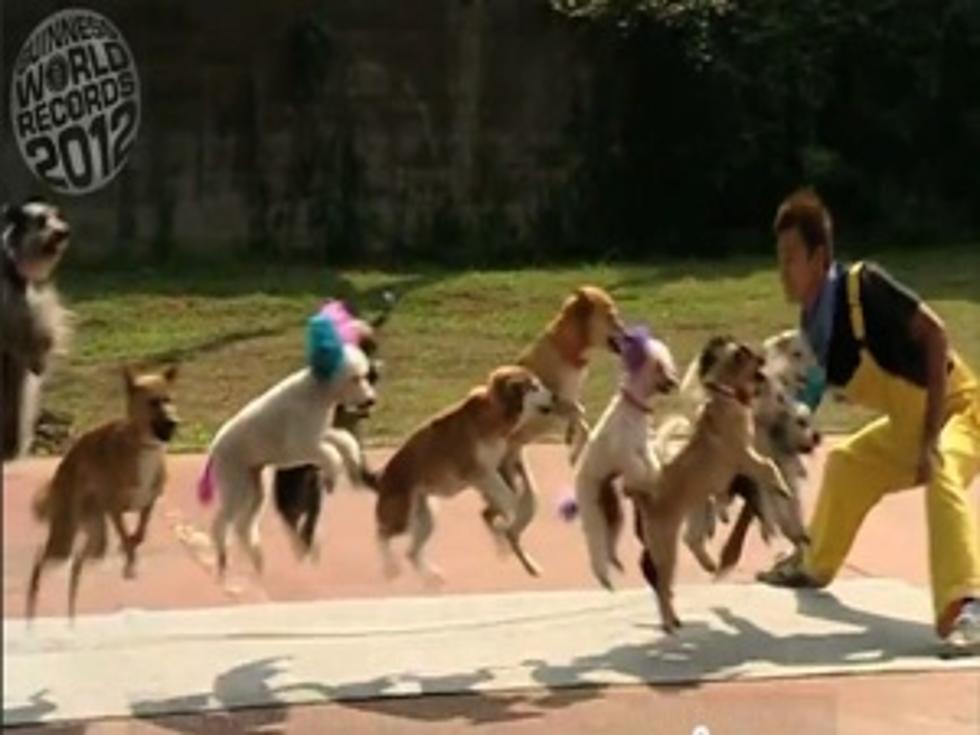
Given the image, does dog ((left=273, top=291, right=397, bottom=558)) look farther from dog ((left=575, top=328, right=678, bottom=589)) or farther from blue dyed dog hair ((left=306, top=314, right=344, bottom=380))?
dog ((left=575, top=328, right=678, bottom=589))

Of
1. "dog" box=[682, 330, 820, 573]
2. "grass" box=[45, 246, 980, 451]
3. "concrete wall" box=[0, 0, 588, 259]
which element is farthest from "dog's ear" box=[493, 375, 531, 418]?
"concrete wall" box=[0, 0, 588, 259]

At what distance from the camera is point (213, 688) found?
5805mm

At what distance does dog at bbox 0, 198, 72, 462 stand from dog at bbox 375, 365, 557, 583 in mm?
1048

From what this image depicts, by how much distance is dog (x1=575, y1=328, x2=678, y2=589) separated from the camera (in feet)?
19.6

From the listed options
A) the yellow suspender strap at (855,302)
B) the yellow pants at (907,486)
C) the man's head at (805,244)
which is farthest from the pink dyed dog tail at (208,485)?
the yellow pants at (907,486)

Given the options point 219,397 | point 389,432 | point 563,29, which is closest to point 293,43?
point 563,29

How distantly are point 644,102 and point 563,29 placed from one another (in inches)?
34.6

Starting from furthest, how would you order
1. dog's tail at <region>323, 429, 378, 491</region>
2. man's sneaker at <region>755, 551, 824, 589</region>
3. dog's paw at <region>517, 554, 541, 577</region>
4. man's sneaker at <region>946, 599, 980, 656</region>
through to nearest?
1. man's sneaker at <region>755, 551, 824, 589</region>
2. dog's paw at <region>517, 554, 541, 577</region>
3. man's sneaker at <region>946, 599, 980, 656</region>
4. dog's tail at <region>323, 429, 378, 491</region>

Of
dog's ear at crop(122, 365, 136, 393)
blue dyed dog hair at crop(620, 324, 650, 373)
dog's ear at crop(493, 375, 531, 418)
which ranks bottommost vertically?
dog's ear at crop(493, 375, 531, 418)

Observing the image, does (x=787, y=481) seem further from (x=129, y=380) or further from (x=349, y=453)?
(x=129, y=380)

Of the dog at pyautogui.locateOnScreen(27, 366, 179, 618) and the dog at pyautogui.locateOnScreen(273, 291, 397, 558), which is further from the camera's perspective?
the dog at pyautogui.locateOnScreen(273, 291, 397, 558)

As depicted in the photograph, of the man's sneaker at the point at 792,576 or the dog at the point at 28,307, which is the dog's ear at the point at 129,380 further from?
the man's sneaker at the point at 792,576

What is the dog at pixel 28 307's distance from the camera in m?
4.89

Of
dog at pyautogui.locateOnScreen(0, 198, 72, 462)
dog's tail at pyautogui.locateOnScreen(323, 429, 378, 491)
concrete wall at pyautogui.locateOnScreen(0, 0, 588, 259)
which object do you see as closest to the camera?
dog at pyautogui.locateOnScreen(0, 198, 72, 462)
